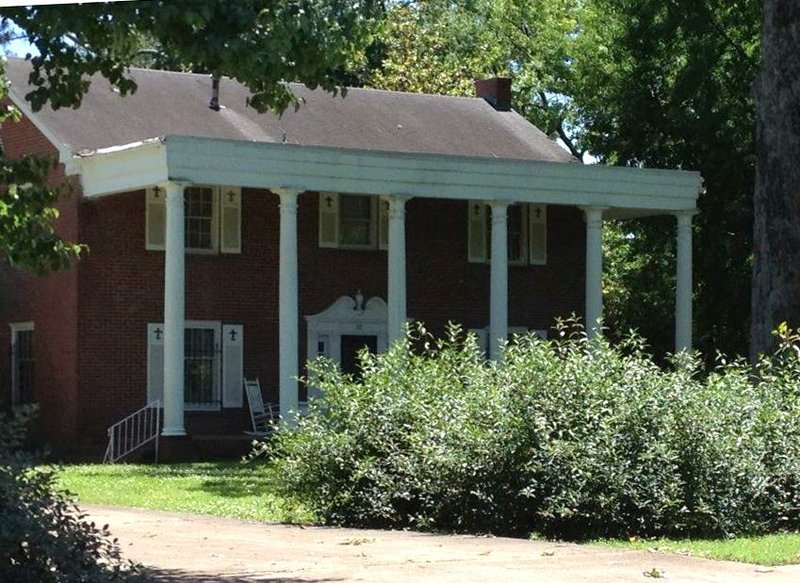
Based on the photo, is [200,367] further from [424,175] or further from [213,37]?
[213,37]

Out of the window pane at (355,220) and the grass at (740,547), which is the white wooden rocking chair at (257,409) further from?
the grass at (740,547)

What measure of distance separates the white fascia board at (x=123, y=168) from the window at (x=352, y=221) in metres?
5.10

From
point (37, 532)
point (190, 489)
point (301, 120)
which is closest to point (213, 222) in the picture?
point (301, 120)

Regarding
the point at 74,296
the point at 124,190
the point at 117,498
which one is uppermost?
the point at 124,190

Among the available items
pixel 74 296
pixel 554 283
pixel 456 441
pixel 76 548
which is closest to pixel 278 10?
pixel 76 548

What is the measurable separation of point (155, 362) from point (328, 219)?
4.73 m

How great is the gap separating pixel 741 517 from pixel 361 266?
18109 mm

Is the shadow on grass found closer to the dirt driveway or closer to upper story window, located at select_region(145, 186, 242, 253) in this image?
the dirt driveway

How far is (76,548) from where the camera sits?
10.2 metres

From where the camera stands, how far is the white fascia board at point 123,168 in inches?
1094

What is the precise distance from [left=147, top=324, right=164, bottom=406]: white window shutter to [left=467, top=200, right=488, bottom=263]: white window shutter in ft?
23.7

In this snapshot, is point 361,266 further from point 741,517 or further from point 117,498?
point 741,517

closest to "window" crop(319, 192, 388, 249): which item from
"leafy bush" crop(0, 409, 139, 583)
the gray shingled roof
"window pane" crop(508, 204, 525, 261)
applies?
the gray shingled roof

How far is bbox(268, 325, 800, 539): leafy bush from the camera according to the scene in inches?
613
